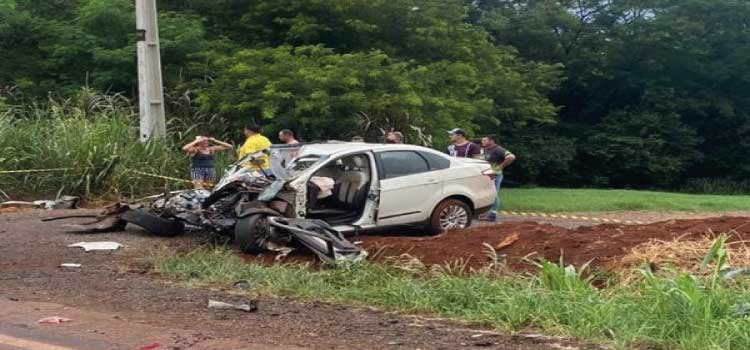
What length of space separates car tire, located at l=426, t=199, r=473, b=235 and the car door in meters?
0.14

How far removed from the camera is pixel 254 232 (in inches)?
440

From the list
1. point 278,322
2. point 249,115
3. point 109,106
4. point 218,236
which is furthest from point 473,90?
point 278,322

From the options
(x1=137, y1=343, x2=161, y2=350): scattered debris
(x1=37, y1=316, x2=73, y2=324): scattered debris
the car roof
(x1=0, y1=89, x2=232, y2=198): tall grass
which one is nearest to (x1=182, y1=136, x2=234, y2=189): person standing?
(x1=0, y1=89, x2=232, y2=198): tall grass

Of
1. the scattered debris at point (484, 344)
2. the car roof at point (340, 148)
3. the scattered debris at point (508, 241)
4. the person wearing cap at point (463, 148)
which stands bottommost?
the scattered debris at point (484, 344)

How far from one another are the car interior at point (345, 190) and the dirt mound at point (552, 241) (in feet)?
2.76

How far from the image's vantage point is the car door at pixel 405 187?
12656 mm

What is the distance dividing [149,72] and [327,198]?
868cm

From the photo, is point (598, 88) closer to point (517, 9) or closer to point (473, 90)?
point (517, 9)

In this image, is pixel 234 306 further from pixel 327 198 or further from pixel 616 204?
pixel 616 204

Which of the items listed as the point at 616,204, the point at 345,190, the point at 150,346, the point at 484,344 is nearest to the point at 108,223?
the point at 345,190

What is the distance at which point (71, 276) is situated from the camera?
10070 mm

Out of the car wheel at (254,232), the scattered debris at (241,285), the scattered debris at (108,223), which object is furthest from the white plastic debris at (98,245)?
the scattered debris at (241,285)

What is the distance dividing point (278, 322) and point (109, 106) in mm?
14620

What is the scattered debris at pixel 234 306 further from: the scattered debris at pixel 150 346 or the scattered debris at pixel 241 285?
the scattered debris at pixel 150 346
